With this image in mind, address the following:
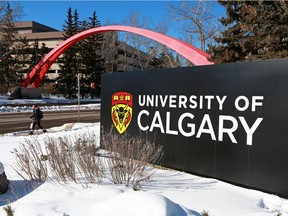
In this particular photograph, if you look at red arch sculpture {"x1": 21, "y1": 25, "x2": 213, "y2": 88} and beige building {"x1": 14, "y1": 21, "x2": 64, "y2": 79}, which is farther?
beige building {"x1": 14, "y1": 21, "x2": 64, "y2": 79}

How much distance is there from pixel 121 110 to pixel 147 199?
4.52 metres

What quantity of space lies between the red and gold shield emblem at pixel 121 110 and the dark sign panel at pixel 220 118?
0.05 metres

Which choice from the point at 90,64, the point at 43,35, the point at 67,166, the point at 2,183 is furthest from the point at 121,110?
the point at 43,35

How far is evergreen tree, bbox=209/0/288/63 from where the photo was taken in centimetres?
1131

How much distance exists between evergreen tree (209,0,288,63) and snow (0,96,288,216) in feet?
24.4

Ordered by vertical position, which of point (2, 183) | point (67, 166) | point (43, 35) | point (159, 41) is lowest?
point (2, 183)

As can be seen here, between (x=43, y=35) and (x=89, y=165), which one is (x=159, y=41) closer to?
(x=89, y=165)

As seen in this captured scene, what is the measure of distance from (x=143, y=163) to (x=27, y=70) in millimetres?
63169

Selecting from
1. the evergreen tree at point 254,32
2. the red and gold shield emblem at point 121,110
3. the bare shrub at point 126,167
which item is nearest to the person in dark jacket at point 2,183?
the bare shrub at point 126,167

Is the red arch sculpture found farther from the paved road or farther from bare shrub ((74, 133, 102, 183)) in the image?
bare shrub ((74, 133, 102, 183))

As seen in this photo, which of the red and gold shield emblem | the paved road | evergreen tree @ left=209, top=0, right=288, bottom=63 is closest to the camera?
the red and gold shield emblem

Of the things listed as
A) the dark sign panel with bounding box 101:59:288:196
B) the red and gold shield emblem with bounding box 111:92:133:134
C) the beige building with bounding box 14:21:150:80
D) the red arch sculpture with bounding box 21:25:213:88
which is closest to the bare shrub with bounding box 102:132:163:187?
the dark sign panel with bounding box 101:59:288:196

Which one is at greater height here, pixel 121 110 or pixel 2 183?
pixel 121 110

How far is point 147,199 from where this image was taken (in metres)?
3.70
